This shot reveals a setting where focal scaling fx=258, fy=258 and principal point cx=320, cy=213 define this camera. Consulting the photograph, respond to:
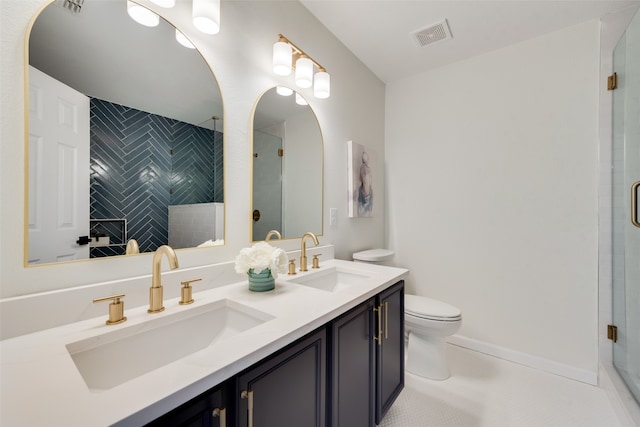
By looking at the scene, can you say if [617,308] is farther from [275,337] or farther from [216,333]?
[216,333]

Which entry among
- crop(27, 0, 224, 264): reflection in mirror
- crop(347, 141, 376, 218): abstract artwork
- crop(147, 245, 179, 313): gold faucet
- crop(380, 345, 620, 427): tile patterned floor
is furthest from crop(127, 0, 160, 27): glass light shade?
crop(380, 345, 620, 427): tile patterned floor

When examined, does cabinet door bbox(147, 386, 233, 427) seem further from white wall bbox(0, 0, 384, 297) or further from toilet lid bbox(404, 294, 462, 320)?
toilet lid bbox(404, 294, 462, 320)

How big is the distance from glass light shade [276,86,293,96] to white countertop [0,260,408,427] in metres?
1.16

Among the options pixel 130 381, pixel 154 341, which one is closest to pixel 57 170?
pixel 154 341

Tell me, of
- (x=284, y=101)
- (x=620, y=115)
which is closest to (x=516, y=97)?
(x=620, y=115)

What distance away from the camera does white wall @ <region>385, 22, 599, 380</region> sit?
1781mm

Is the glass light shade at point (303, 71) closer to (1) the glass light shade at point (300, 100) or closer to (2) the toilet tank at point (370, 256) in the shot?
(1) the glass light shade at point (300, 100)

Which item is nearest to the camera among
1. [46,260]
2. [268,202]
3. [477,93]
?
[46,260]

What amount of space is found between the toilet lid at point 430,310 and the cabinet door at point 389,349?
0.30m

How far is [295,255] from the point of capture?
5.09 feet

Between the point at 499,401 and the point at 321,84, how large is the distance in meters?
2.24

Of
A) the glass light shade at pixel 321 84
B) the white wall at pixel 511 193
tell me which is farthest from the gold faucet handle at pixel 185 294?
the white wall at pixel 511 193

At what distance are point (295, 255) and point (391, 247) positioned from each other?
4.43 feet

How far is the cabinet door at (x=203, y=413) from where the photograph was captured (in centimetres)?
49
